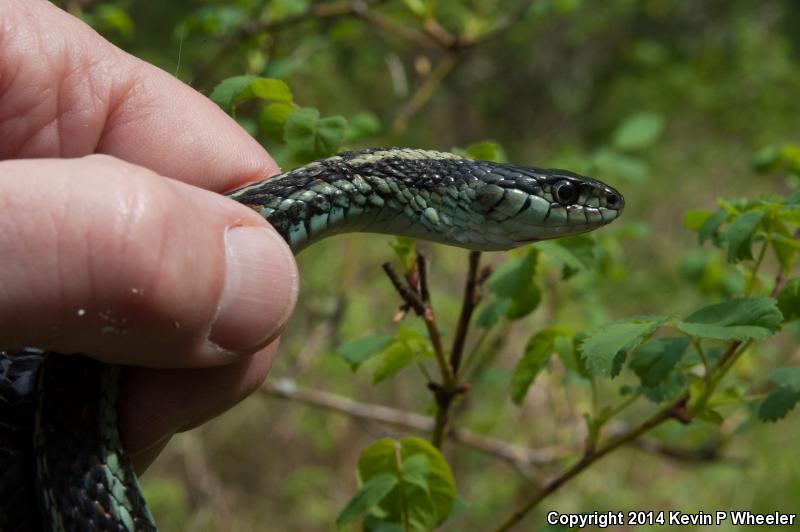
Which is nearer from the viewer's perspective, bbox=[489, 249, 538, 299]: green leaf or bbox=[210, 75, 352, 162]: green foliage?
bbox=[210, 75, 352, 162]: green foliage

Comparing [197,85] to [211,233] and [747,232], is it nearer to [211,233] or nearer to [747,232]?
[211,233]

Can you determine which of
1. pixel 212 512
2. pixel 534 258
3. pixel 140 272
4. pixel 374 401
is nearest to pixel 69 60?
pixel 140 272

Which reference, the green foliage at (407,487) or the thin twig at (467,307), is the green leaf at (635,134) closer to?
the thin twig at (467,307)

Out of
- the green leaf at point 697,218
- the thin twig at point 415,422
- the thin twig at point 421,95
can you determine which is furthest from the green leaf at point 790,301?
the thin twig at point 421,95

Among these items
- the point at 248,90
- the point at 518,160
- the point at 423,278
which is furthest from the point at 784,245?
the point at 518,160

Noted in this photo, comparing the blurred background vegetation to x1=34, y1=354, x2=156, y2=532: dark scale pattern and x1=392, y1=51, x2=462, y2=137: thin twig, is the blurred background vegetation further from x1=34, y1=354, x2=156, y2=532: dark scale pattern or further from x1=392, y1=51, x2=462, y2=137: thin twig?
x1=34, y1=354, x2=156, y2=532: dark scale pattern

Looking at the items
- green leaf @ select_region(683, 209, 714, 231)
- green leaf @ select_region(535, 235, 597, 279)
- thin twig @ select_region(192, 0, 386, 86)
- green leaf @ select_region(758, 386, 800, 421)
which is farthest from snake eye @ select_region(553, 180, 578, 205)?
thin twig @ select_region(192, 0, 386, 86)
